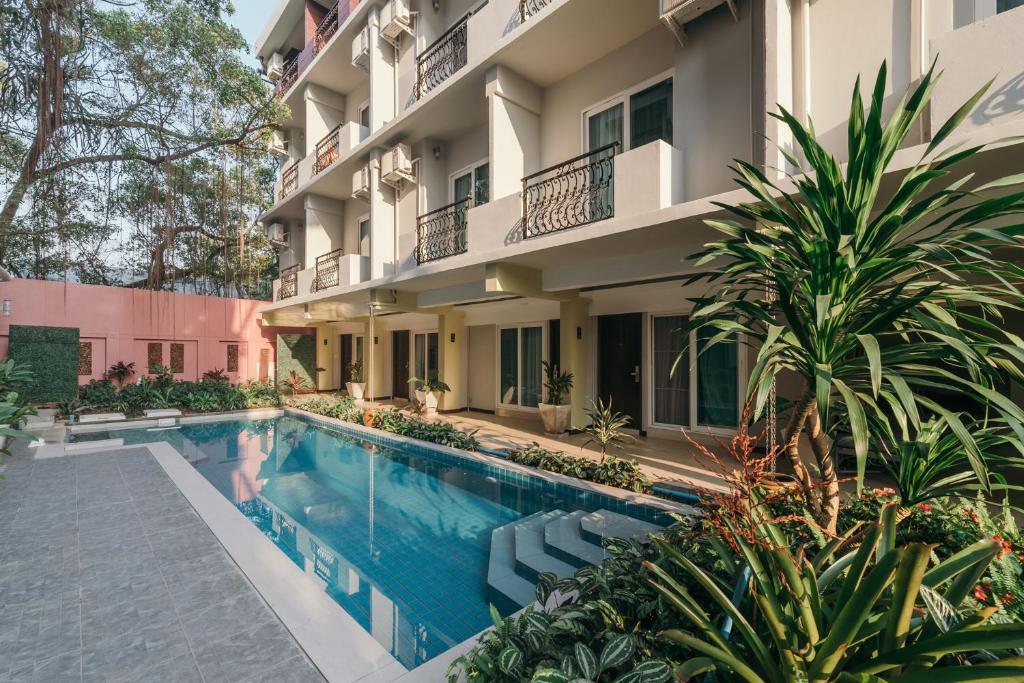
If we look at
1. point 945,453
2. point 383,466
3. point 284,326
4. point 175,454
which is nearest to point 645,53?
point 945,453

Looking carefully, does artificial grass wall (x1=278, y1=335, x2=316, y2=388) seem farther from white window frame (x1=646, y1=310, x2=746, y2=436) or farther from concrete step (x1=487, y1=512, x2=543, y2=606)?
concrete step (x1=487, y1=512, x2=543, y2=606)

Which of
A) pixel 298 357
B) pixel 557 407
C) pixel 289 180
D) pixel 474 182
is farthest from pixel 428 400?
pixel 289 180

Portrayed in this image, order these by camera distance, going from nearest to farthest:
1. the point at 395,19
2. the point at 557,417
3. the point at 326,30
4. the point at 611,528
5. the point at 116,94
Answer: the point at 611,528
the point at 116,94
the point at 557,417
the point at 395,19
the point at 326,30

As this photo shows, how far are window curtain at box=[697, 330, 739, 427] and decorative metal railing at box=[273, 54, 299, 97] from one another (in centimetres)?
1581

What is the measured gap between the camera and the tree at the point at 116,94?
484 cm

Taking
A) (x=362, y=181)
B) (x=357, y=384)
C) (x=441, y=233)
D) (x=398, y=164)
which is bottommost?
(x=357, y=384)

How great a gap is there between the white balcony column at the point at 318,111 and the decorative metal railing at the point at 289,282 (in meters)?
3.97

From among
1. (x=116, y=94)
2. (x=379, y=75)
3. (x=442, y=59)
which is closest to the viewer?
(x=116, y=94)

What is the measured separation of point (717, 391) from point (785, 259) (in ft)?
20.0

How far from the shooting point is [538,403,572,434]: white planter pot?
8789 millimetres

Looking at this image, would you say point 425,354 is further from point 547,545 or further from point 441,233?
point 547,545

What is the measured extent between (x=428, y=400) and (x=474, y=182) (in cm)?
552

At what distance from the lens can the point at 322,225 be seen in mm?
14070

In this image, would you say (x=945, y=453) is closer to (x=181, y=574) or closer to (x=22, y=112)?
(x=181, y=574)
